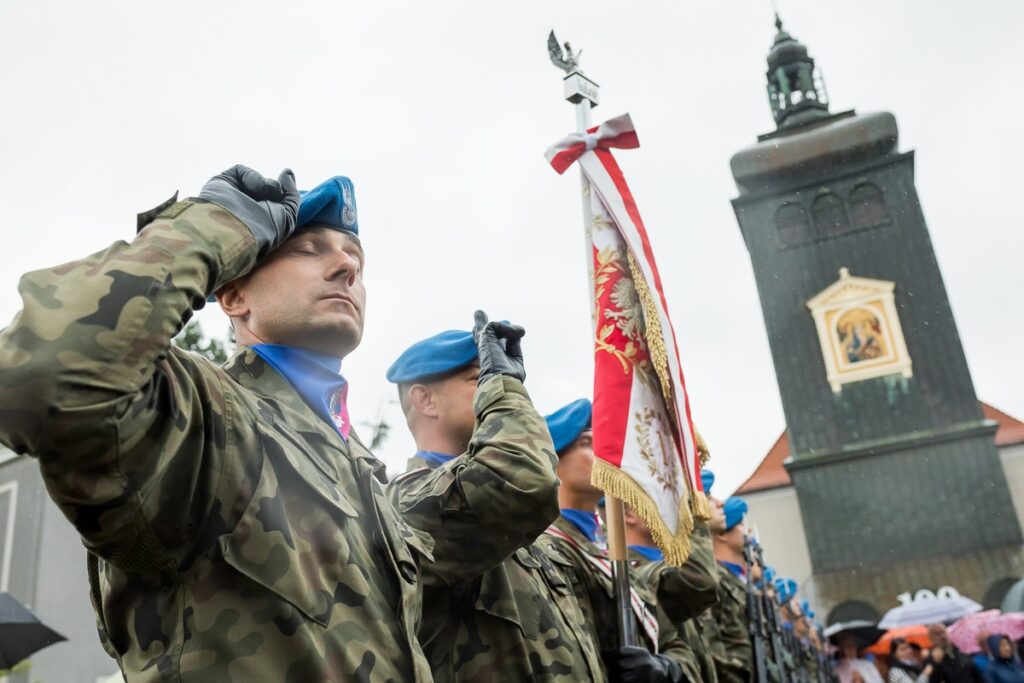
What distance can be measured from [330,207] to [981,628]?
12.4 metres

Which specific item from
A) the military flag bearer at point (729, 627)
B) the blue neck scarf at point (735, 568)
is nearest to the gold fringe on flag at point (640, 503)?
the military flag bearer at point (729, 627)

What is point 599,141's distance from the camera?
4.28 metres

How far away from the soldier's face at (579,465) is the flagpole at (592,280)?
0.38 ft

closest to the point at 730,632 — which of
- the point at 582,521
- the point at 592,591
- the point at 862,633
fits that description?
the point at 582,521

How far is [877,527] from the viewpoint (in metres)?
25.9

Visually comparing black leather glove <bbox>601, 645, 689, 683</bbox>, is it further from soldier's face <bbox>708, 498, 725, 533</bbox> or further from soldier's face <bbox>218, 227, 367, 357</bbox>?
soldier's face <bbox>708, 498, 725, 533</bbox>

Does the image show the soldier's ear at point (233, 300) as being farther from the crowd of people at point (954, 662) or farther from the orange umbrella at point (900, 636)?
the orange umbrella at point (900, 636)

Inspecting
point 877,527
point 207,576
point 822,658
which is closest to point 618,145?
point 207,576

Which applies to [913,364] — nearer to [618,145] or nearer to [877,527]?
[877,527]

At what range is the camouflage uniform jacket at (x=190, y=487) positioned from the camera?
1.27 meters

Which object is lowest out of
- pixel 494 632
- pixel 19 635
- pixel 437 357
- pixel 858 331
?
pixel 494 632

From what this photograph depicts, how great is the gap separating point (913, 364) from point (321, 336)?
27.9 m

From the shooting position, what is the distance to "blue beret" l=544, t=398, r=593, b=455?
4215mm

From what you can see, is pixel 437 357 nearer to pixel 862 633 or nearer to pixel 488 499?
pixel 488 499
